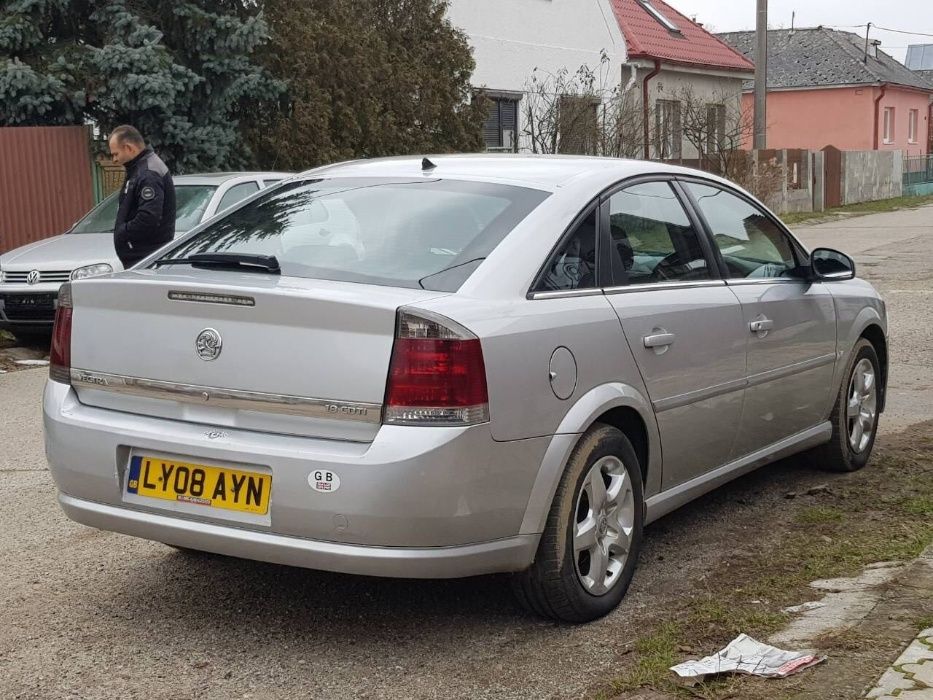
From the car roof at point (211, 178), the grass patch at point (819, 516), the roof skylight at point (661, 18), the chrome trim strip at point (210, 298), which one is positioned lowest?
the grass patch at point (819, 516)

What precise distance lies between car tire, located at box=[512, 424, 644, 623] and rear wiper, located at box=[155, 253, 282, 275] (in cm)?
116

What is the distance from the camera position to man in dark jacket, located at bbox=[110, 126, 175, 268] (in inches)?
371

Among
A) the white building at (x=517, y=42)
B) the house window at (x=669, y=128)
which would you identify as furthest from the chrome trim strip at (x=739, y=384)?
the house window at (x=669, y=128)

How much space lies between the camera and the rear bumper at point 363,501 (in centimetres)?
370

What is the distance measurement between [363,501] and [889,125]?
1965 inches

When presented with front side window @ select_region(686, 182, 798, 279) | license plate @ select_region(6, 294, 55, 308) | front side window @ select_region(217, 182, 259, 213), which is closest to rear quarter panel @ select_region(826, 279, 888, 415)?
front side window @ select_region(686, 182, 798, 279)

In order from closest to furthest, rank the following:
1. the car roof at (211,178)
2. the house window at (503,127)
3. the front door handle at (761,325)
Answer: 1. the front door handle at (761,325)
2. the car roof at (211,178)
3. the house window at (503,127)

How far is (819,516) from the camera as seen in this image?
5.56 meters

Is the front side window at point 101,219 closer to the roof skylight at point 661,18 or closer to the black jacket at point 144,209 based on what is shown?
the black jacket at point 144,209

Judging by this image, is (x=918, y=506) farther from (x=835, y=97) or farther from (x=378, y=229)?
(x=835, y=97)

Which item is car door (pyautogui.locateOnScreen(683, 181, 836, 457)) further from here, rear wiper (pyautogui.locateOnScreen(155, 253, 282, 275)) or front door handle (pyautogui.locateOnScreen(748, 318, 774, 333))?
rear wiper (pyautogui.locateOnScreen(155, 253, 282, 275))

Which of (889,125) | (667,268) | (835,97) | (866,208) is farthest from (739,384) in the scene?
(889,125)

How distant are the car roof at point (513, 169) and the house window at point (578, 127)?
681 inches

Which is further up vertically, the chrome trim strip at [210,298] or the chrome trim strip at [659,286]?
the chrome trim strip at [210,298]
